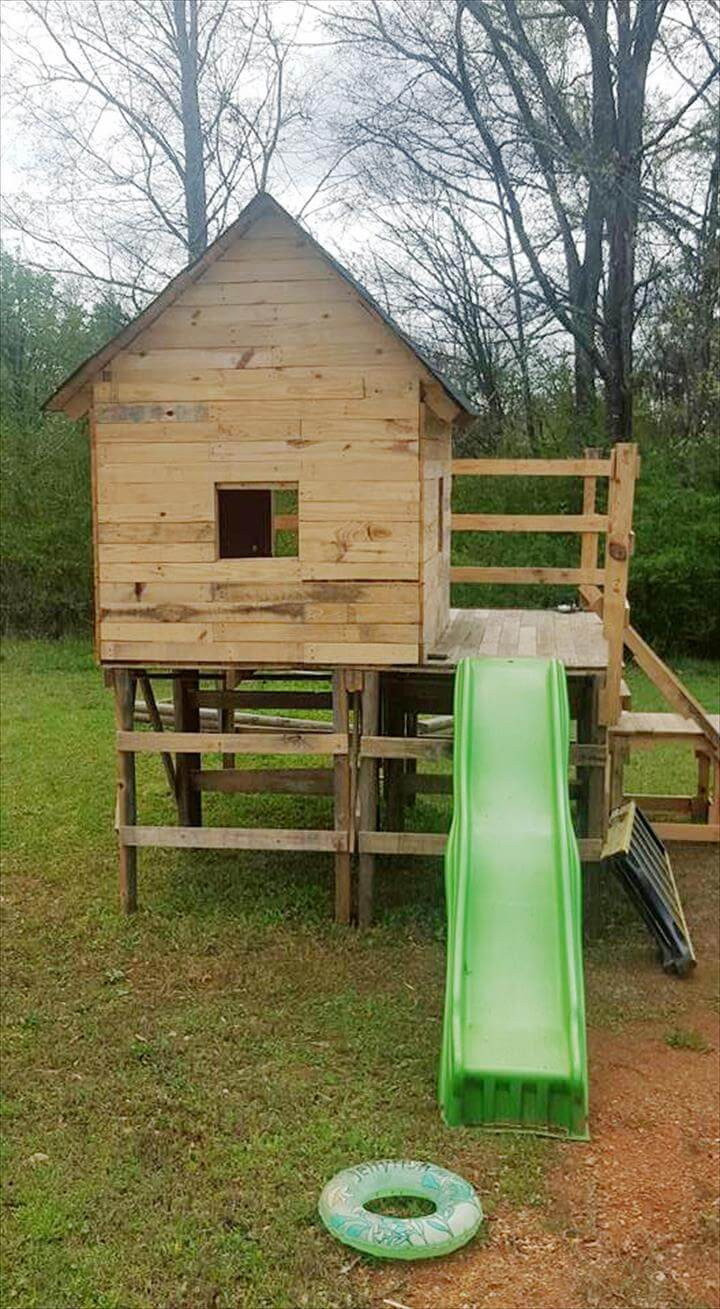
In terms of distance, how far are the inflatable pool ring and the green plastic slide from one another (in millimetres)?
436

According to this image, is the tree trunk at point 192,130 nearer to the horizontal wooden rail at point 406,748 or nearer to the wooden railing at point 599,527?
the wooden railing at point 599,527

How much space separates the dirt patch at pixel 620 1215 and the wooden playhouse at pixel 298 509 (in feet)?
5.17

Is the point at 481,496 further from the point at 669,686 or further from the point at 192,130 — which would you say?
the point at 669,686

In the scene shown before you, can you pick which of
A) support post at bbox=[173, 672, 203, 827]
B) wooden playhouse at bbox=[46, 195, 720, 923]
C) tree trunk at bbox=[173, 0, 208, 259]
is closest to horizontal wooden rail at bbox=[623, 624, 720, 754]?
wooden playhouse at bbox=[46, 195, 720, 923]

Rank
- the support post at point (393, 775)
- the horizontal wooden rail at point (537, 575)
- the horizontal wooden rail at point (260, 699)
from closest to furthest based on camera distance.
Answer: the horizontal wooden rail at point (537, 575) < the support post at point (393, 775) < the horizontal wooden rail at point (260, 699)

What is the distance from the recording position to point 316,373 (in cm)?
669

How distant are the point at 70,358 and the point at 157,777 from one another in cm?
1045

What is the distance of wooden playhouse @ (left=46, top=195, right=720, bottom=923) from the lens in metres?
6.68

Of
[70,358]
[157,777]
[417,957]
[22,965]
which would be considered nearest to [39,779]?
[157,777]

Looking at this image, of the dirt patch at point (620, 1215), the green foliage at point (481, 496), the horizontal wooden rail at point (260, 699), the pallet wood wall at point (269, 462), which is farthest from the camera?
the green foliage at point (481, 496)

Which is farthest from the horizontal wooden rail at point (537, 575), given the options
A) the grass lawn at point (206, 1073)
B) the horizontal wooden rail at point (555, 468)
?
the grass lawn at point (206, 1073)

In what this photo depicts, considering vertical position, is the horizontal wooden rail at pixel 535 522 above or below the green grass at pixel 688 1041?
above

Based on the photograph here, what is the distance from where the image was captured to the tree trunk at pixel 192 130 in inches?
698

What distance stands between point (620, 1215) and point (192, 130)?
1739cm
